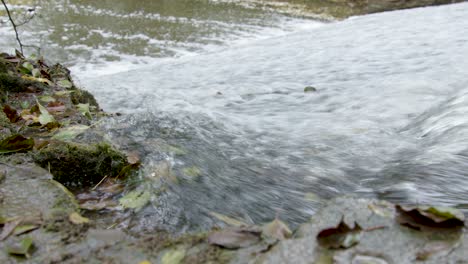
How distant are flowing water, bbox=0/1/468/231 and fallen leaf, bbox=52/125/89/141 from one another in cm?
14

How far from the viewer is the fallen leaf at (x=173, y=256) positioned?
1.18 m

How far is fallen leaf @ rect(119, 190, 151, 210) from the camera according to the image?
1.50 meters

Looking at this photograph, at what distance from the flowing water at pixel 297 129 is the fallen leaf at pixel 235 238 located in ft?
0.57

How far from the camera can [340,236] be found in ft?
3.99

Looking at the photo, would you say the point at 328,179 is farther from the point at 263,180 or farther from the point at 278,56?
the point at 278,56

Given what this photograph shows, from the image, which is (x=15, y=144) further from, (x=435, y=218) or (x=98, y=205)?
(x=435, y=218)

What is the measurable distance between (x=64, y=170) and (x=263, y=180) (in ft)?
2.83

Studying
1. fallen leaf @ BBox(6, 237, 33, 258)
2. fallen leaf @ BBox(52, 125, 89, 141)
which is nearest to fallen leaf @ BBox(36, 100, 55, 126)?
fallen leaf @ BBox(52, 125, 89, 141)

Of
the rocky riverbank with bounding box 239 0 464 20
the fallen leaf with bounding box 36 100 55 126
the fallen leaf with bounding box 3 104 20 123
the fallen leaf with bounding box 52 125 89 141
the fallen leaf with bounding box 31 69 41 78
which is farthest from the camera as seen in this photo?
the rocky riverbank with bounding box 239 0 464 20

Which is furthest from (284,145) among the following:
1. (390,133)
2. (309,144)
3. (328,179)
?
(390,133)

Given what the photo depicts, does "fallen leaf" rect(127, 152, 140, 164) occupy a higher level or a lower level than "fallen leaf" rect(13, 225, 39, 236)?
higher

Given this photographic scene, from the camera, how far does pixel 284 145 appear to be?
252 centimetres

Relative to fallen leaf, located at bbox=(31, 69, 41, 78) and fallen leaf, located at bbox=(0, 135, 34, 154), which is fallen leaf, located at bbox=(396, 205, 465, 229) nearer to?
fallen leaf, located at bbox=(0, 135, 34, 154)

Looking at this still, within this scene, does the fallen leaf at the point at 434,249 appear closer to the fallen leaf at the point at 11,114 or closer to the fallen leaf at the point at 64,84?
the fallen leaf at the point at 11,114
